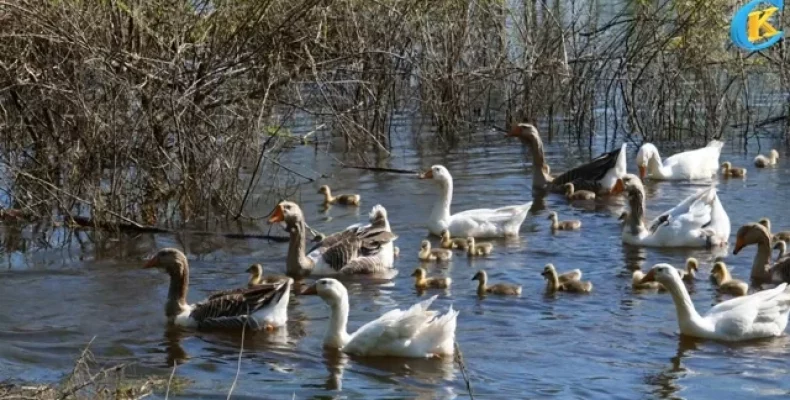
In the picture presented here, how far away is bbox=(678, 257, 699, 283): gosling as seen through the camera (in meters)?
12.5

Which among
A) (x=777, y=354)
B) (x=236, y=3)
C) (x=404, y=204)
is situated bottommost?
(x=777, y=354)

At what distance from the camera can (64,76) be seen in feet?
43.4

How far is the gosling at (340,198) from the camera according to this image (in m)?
16.4

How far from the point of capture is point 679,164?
17.9 metres

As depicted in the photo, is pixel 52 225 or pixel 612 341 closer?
pixel 612 341

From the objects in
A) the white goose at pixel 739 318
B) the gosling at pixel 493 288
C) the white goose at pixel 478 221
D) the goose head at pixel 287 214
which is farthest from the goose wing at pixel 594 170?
the white goose at pixel 739 318

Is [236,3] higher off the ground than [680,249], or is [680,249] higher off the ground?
[236,3]

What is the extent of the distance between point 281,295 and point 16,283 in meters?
2.92

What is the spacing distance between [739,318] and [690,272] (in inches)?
82.1

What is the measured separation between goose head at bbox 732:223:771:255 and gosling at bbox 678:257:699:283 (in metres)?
0.47

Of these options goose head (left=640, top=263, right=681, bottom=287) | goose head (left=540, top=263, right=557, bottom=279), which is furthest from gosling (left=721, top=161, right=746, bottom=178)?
goose head (left=640, top=263, right=681, bottom=287)

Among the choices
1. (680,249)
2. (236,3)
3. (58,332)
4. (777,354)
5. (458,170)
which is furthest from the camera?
(458,170)

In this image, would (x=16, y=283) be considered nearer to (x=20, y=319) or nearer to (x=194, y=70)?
(x=20, y=319)

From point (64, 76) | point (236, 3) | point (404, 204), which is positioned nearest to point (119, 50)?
point (64, 76)
